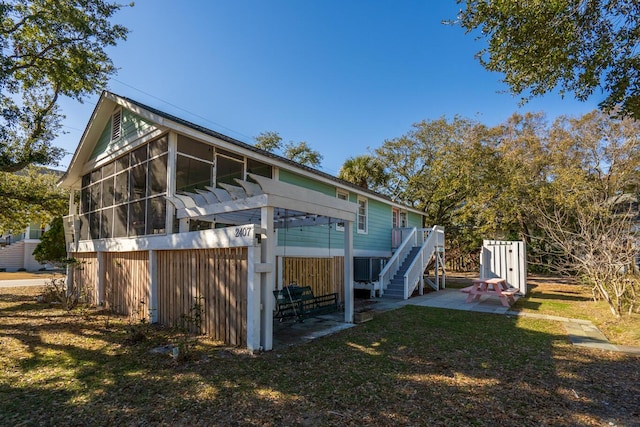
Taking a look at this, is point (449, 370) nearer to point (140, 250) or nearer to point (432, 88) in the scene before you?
point (140, 250)

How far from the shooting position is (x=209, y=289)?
6918 millimetres

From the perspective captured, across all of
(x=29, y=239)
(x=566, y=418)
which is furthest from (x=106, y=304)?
(x=29, y=239)

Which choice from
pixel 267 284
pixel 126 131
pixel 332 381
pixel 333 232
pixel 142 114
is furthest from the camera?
pixel 333 232

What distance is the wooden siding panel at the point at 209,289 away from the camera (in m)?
6.27

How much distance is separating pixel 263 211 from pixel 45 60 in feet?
35.4

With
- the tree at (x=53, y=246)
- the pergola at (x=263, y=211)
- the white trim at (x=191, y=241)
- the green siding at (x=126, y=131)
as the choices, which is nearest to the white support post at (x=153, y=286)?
the white trim at (x=191, y=241)

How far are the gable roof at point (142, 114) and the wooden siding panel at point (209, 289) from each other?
3232mm

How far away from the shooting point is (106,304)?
10.7 metres

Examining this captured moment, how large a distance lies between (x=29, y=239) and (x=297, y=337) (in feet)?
106

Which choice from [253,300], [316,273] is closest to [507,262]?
[316,273]

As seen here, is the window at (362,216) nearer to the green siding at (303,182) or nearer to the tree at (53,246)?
the green siding at (303,182)

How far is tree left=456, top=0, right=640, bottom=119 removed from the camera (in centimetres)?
583

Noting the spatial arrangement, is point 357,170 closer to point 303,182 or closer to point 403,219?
A: point 403,219

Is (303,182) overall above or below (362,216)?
above
